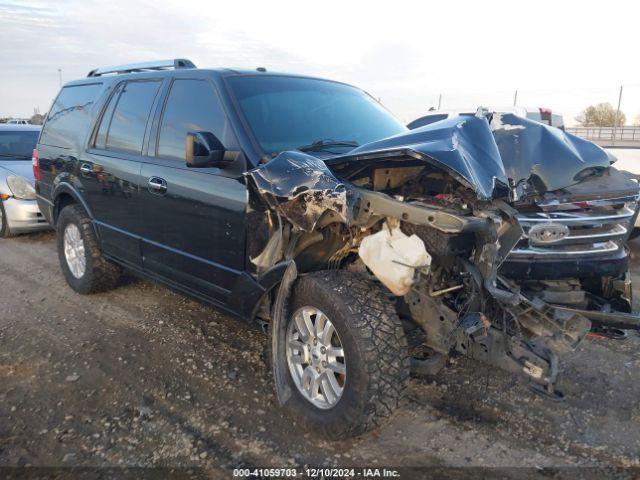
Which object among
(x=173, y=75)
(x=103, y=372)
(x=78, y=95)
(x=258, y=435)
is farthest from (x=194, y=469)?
(x=78, y=95)

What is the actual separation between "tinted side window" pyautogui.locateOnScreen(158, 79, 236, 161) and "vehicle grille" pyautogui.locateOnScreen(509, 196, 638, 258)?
1.91 meters

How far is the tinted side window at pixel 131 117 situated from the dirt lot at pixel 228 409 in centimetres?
151

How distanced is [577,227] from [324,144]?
1689 millimetres

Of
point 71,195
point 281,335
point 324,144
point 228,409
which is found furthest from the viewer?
point 71,195

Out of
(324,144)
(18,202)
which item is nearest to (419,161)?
(324,144)

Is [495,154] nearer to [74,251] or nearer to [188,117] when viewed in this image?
[188,117]

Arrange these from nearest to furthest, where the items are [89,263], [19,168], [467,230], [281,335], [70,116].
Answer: [467,230]
[281,335]
[89,263]
[70,116]
[19,168]

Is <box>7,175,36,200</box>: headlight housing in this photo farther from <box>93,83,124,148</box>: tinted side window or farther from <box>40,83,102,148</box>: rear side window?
<box>93,83,124,148</box>: tinted side window

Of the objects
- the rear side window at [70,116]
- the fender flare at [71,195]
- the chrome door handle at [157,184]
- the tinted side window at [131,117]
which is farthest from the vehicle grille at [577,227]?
the rear side window at [70,116]

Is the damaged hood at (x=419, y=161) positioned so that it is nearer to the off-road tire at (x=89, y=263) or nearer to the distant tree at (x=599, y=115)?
the off-road tire at (x=89, y=263)

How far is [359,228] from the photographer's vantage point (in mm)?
2900

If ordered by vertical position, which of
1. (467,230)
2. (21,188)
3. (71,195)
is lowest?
(21,188)

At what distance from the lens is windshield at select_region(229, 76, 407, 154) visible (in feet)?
11.3

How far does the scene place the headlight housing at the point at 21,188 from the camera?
7.57m
